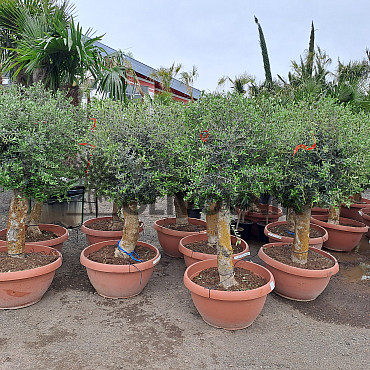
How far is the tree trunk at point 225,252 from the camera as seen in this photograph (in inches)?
113

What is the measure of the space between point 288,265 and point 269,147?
4.10ft

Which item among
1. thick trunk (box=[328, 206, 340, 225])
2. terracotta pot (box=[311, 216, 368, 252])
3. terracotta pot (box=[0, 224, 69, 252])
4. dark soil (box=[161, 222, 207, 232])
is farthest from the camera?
thick trunk (box=[328, 206, 340, 225])

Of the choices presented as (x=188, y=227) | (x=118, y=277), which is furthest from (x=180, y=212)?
(x=118, y=277)

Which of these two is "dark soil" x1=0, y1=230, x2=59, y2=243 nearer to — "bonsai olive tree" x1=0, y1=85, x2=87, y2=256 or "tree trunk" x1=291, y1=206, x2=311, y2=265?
"bonsai olive tree" x1=0, y1=85, x2=87, y2=256

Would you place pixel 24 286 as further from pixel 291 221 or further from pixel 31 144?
pixel 291 221

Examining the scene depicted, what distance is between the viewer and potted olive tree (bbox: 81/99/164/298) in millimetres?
2883

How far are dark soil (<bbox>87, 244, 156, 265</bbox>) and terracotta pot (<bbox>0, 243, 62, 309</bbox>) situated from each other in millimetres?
420

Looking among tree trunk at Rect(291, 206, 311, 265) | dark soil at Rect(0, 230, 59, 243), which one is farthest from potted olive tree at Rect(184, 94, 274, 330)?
dark soil at Rect(0, 230, 59, 243)

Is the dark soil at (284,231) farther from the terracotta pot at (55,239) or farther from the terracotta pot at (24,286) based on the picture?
the terracotta pot at (24,286)

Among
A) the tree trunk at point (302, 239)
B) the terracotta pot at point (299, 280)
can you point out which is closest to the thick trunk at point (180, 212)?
the terracotta pot at point (299, 280)

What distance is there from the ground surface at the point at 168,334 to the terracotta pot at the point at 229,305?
85mm

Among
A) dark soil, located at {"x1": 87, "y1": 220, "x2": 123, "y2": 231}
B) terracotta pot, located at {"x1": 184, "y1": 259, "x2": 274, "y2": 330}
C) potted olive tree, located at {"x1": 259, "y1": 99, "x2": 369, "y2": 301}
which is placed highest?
potted olive tree, located at {"x1": 259, "y1": 99, "x2": 369, "y2": 301}

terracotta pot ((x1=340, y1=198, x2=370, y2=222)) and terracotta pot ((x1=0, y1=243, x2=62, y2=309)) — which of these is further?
terracotta pot ((x1=340, y1=198, x2=370, y2=222))

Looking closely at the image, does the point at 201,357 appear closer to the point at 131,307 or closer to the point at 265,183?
the point at 131,307
